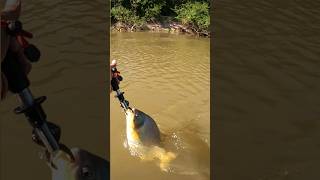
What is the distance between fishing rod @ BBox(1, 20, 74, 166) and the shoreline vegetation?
15299mm

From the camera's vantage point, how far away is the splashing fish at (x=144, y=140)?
6.04 meters

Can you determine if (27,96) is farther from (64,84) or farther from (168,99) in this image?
(168,99)

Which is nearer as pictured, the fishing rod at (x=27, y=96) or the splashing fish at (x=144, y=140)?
the fishing rod at (x=27, y=96)

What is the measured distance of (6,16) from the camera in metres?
Result: 1.57

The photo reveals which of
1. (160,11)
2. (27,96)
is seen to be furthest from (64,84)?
(160,11)
